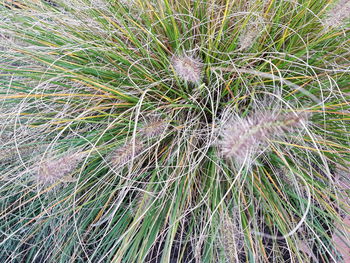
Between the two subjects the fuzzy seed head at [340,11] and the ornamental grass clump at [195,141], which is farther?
the ornamental grass clump at [195,141]

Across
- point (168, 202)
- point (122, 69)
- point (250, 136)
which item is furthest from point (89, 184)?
point (250, 136)

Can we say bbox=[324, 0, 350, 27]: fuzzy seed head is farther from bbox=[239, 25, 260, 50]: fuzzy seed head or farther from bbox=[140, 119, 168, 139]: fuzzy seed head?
bbox=[140, 119, 168, 139]: fuzzy seed head

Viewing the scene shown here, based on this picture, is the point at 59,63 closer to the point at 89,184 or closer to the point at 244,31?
the point at 89,184

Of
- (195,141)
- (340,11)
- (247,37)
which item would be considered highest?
(340,11)

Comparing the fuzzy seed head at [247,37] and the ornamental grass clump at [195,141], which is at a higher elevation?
the fuzzy seed head at [247,37]

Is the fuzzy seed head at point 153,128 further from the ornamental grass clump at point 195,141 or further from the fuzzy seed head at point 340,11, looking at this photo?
the fuzzy seed head at point 340,11

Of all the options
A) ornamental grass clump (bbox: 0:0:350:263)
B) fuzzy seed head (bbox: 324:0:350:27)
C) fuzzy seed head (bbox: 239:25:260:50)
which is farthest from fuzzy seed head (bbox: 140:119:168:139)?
fuzzy seed head (bbox: 324:0:350:27)

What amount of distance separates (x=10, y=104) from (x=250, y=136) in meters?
1.12

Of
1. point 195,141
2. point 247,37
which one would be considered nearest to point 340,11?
point 247,37

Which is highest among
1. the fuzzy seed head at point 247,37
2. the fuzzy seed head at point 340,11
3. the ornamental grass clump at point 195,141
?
the fuzzy seed head at point 340,11

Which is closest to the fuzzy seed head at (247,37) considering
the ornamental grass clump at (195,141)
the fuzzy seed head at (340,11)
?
the ornamental grass clump at (195,141)

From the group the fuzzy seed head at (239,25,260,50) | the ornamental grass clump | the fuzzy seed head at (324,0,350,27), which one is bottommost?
the ornamental grass clump

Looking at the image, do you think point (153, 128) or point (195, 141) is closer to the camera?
point (153, 128)

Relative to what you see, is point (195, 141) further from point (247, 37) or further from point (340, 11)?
point (340, 11)
